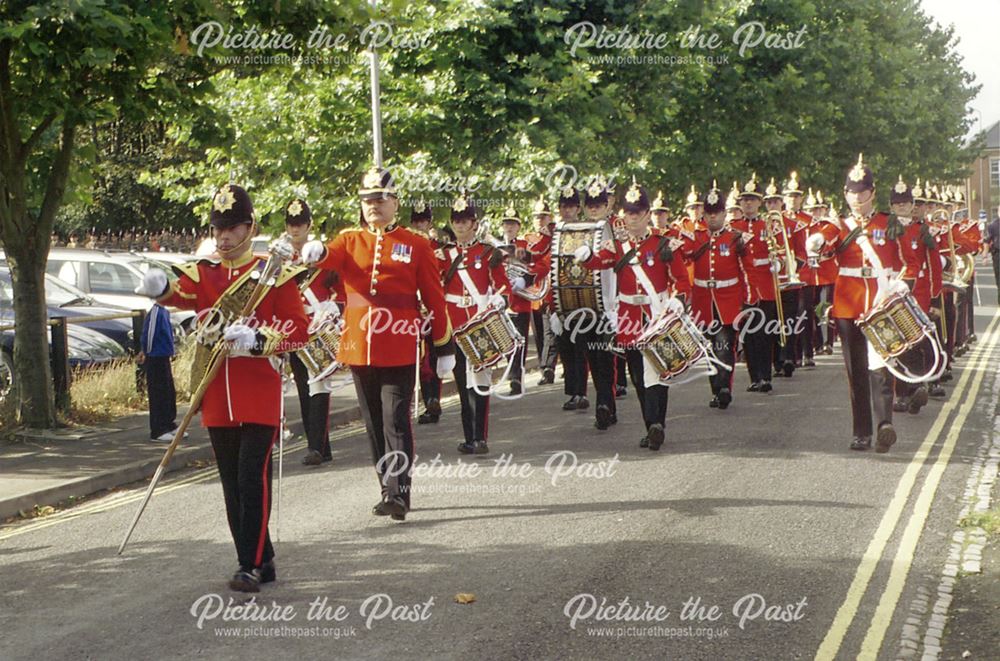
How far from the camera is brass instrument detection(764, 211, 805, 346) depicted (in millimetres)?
17000

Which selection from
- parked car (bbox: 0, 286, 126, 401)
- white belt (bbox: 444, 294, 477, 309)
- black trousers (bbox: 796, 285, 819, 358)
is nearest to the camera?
white belt (bbox: 444, 294, 477, 309)

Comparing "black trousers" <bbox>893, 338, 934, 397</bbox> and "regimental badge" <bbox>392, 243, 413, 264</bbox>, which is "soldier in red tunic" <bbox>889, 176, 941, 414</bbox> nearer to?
"black trousers" <bbox>893, 338, 934, 397</bbox>

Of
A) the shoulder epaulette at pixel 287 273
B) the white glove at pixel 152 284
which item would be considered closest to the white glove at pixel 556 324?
the shoulder epaulette at pixel 287 273

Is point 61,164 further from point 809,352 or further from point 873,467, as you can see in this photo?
point 809,352

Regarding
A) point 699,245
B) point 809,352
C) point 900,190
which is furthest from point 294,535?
point 809,352

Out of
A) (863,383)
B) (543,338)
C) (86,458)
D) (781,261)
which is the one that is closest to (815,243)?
(863,383)

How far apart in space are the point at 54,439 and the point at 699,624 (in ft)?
28.4

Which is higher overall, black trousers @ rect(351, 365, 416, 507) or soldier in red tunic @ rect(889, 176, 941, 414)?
soldier in red tunic @ rect(889, 176, 941, 414)

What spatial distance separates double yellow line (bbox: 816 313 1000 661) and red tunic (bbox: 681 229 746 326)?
8.67ft

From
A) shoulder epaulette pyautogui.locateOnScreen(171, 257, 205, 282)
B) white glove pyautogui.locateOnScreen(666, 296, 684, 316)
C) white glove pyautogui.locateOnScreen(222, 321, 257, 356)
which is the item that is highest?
shoulder epaulette pyautogui.locateOnScreen(171, 257, 205, 282)

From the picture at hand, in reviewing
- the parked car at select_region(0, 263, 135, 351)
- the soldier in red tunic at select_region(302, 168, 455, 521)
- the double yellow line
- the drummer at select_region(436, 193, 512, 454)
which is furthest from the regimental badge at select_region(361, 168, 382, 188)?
the parked car at select_region(0, 263, 135, 351)

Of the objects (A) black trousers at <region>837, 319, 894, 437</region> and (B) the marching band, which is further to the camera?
(A) black trousers at <region>837, 319, 894, 437</region>

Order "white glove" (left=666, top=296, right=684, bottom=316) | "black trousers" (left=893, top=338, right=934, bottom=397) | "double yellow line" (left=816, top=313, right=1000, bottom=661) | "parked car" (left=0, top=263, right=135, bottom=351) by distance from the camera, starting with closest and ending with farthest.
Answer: "double yellow line" (left=816, top=313, right=1000, bottom=661) < "white glove" (left=666, top=296, right=684, bottom=316) < "black trousers" (left=893, top=338, right=934, bottom=397) < "parked car" (left=0, top=263, right=135, bottom=351)

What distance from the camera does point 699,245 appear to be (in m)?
15.5
